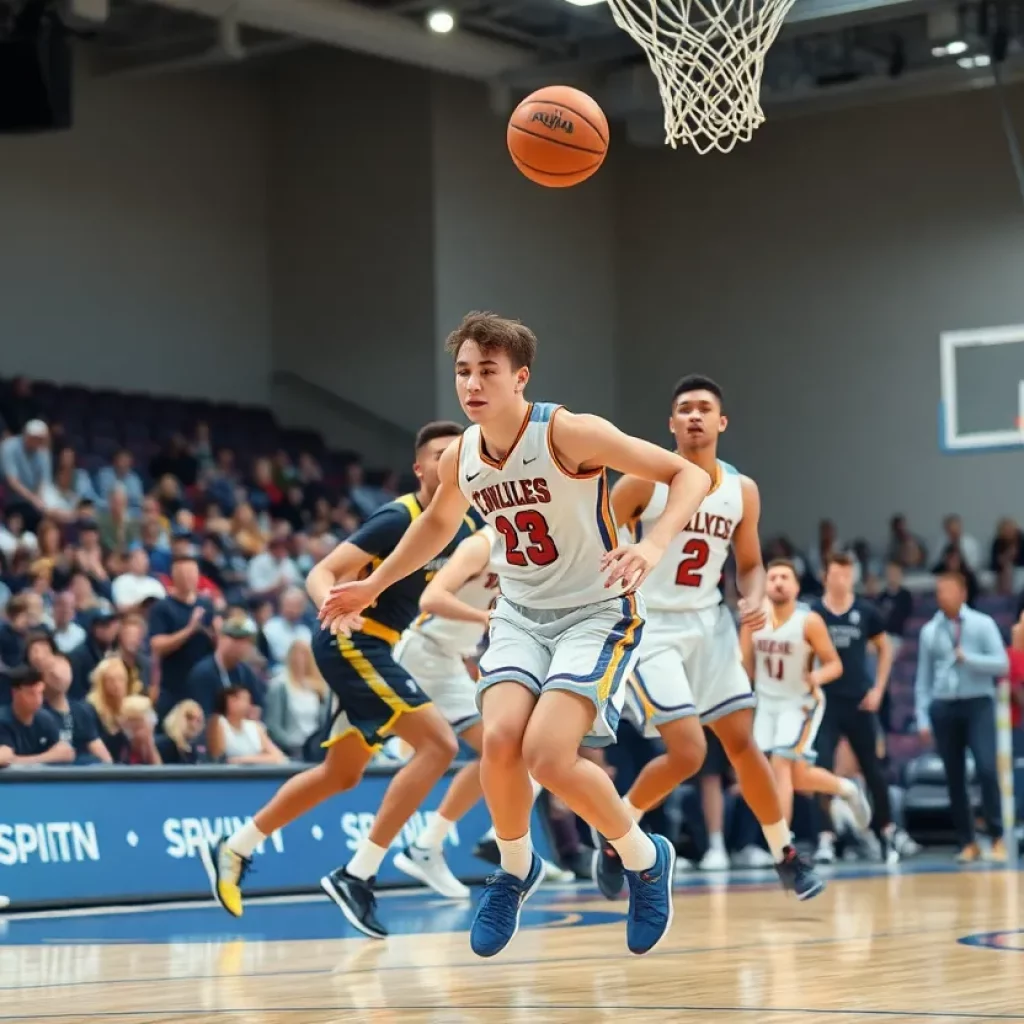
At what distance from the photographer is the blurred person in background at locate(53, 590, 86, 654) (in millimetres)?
11375

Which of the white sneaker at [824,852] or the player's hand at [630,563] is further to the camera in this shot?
the white sneaker at [824,852]

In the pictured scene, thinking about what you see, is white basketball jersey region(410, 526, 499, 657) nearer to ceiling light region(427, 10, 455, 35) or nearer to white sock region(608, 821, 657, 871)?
white sock region(608, 821, 657, 871)

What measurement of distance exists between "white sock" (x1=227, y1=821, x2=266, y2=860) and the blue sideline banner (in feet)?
4.92

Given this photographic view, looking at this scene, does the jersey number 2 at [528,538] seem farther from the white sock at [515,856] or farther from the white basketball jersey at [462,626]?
the white basketball jersey at [462,626]

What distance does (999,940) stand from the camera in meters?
6.32

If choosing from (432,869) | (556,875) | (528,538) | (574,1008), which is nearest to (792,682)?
(556,875)

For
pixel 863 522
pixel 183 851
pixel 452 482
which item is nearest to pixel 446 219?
pixel 863 522

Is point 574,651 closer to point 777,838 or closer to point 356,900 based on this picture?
point 356,900

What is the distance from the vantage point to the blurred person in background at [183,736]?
1010 cm

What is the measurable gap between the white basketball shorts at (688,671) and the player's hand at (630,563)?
2178mm

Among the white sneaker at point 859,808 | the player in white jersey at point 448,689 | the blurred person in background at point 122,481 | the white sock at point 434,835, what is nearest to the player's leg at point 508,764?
the player in white jersey at point 448,689

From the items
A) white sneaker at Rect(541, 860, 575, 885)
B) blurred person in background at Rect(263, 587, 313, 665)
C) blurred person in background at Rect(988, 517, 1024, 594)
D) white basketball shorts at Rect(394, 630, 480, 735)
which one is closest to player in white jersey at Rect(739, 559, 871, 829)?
white sneaker at Rect(541, 860, 575, 885)

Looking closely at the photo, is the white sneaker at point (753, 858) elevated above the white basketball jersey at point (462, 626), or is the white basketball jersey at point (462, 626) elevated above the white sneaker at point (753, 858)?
the white basketball jersey at point (462, 626)

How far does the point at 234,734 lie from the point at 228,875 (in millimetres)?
3454
